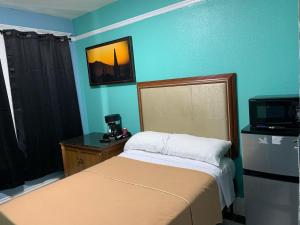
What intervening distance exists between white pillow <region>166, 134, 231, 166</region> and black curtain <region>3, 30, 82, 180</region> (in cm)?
179

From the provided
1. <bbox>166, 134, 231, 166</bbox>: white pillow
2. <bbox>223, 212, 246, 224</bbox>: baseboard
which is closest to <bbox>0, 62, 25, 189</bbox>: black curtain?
<bbox>166, 134, 231, 166</bbox>: white pillow

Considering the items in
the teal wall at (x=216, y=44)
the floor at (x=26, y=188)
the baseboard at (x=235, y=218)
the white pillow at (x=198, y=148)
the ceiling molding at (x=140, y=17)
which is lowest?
the baseboard at (x=235, y=218)

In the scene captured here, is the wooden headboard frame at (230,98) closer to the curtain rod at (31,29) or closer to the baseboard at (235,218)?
the baseboard at (235,218)

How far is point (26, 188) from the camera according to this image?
3.10m

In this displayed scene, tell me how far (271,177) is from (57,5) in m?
3.13

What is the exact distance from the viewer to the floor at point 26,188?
2.91 meters

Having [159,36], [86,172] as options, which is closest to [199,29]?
[159,36]

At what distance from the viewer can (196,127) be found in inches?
98.3

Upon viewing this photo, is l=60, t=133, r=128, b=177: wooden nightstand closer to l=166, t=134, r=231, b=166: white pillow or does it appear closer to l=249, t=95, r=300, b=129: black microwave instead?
l=166, t=134, r=231, b=166: white pillow

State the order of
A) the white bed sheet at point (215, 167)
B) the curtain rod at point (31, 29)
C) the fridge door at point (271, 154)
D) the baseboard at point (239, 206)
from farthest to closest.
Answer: the curtain rod at point (31, 29)
the baseboard at point (239, 206)
the white bed sheet at point (215, 167)
the fridge door at point (271, 154)

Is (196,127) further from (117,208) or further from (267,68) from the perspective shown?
(117,208)

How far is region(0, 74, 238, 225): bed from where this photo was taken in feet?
4.78

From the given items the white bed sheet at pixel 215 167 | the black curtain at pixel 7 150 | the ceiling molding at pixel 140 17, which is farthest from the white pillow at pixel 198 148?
the black curtain at pixel 7 150

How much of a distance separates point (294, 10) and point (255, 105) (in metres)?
0.85
